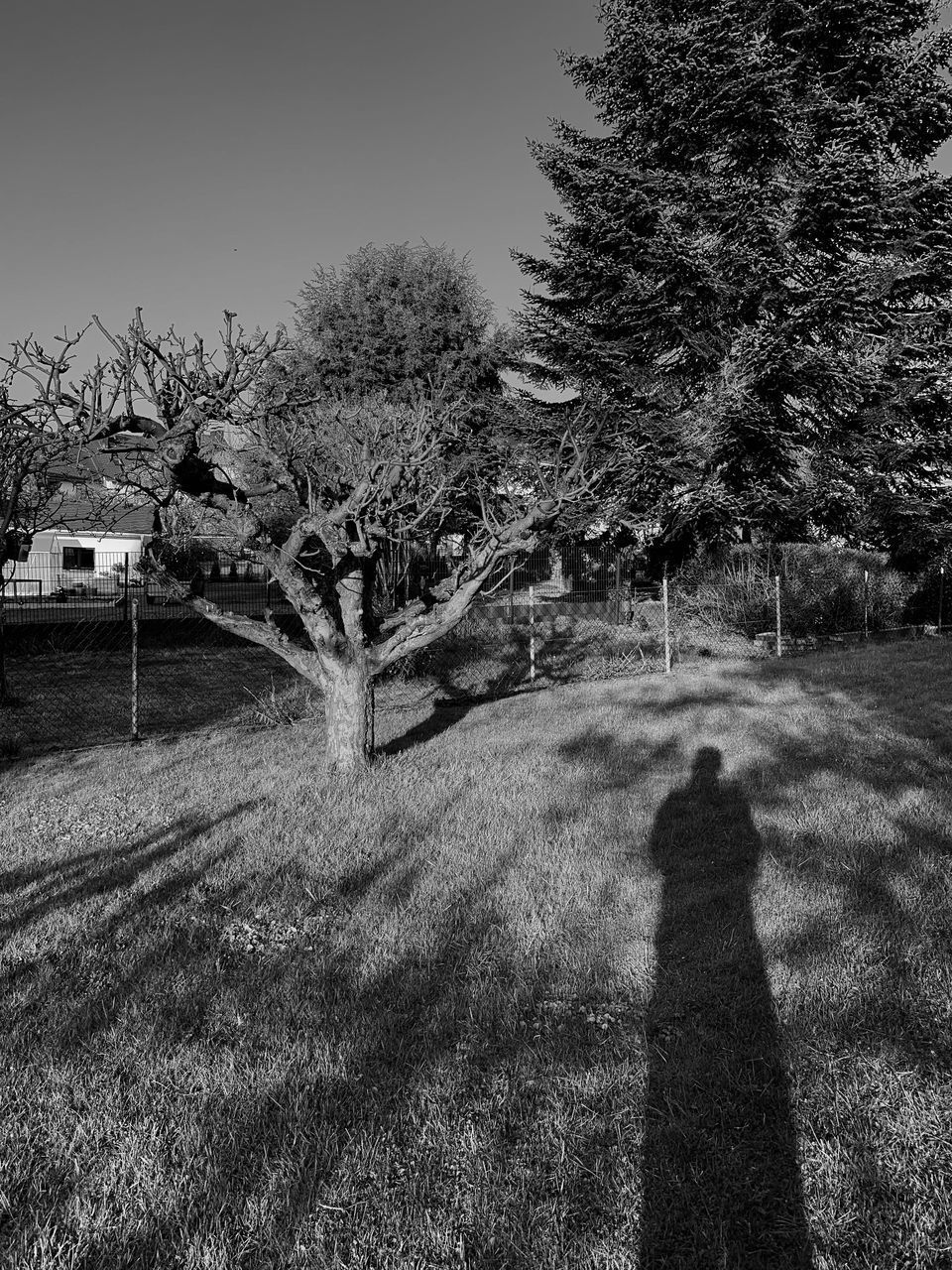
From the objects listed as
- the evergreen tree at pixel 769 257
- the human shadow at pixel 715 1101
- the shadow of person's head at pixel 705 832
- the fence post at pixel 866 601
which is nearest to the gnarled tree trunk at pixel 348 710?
the shadow of person's head at pixel 705 832

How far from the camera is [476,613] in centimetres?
1638

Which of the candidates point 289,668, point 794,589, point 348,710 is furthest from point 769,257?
point 348,710

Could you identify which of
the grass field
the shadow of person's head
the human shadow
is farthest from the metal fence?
the human shadow

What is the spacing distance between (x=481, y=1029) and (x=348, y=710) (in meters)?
4.02

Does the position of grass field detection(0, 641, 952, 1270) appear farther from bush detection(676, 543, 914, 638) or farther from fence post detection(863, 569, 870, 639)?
fence post detection(863, 569, 870, 639)

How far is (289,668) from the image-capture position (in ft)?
47.1

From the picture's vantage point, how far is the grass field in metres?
2.01

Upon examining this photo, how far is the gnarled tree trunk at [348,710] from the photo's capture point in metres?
6.61

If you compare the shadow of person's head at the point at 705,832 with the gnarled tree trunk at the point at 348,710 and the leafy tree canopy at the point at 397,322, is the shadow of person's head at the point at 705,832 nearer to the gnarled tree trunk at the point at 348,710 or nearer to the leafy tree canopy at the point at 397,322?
the gnarled tree trunk at the point at 348,710

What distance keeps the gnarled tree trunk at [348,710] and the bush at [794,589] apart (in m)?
11.1

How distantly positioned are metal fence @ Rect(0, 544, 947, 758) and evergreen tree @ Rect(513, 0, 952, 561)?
238cm

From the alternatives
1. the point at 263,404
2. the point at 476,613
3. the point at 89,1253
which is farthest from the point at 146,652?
the point at 89,1253

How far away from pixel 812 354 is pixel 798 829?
41.4ft

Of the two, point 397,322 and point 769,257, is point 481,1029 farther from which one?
point 397,322
